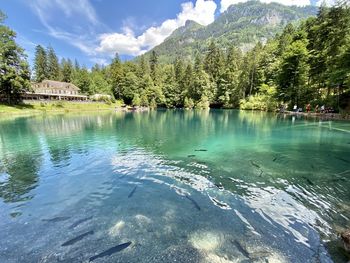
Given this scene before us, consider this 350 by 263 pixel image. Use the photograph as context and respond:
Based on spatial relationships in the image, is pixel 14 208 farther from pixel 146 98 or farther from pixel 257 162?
pixel 146 98

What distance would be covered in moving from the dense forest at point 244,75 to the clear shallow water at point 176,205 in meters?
30.9

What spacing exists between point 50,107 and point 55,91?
19.6 meters

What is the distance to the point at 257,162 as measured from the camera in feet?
41.3

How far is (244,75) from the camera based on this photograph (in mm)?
71812

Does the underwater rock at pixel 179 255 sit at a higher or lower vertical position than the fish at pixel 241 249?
lower

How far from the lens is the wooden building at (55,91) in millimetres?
71125

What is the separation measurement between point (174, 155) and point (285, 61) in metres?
45.3

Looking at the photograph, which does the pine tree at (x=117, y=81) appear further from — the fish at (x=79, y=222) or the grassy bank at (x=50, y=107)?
the fish at (x=79, y=222)

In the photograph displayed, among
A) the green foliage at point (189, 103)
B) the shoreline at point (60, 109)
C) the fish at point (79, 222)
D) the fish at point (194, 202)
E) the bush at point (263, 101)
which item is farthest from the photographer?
the green foliage at point (189, 103)

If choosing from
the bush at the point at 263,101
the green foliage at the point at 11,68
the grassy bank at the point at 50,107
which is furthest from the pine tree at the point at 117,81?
the bush at the point at 263,101

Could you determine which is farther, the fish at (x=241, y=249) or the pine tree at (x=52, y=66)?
the pine tree at (x=52, y=66)

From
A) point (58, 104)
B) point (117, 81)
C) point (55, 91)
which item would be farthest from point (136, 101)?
point (55, 91)

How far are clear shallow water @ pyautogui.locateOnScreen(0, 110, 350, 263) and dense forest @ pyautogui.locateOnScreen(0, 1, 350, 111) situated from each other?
101 ft

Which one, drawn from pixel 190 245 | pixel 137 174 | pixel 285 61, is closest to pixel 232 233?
pixel 190 245
